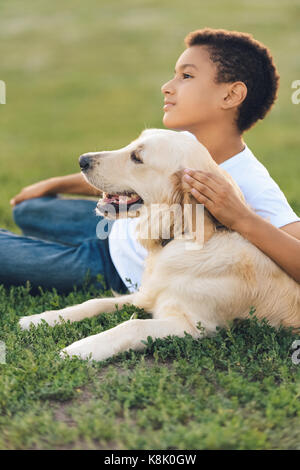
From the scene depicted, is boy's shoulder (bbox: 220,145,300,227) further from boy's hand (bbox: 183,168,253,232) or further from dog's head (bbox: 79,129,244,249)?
dog's head (bbox: 79,129,244,249)

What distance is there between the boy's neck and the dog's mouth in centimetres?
86

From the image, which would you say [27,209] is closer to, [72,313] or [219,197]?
[72,313]

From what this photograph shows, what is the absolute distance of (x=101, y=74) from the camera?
23.8 metres

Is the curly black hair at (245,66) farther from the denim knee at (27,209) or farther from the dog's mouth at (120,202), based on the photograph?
the denim knee at (27,209)

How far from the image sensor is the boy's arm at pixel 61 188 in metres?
5.50

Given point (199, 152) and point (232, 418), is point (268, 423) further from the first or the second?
point (199, 152)

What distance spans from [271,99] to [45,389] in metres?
2.74

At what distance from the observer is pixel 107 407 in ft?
8.95

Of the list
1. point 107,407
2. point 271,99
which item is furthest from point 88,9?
point 107,407

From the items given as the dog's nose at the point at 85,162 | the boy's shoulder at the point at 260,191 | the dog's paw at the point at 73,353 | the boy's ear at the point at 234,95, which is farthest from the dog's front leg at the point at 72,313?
the boy's ear at the point at 234,95

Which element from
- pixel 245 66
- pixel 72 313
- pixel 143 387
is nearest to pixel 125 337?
pixel 143 387

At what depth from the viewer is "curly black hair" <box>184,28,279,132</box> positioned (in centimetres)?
423

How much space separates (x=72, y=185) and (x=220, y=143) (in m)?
1.79

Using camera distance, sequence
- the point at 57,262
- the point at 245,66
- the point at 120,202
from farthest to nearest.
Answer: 1. the point at 57,262
2. the point at 245,66
3. the point at 120,202
